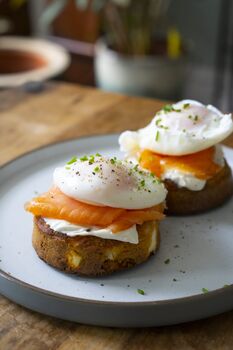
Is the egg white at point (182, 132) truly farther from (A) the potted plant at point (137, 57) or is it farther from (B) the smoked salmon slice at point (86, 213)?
(A) the potted plant at point (137, 57)

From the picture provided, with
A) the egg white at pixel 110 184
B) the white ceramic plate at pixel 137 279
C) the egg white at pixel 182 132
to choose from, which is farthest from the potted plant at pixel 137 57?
the egg white at pixel 110 184

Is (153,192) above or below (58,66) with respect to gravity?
above

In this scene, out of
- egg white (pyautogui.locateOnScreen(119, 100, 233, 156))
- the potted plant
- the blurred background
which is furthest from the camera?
the potted plant

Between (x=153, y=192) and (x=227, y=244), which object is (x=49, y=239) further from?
(x=227, y=244)

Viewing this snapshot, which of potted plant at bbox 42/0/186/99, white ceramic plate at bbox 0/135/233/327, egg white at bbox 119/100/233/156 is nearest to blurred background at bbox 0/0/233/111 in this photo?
potted plant at bbox 42/0/186/99

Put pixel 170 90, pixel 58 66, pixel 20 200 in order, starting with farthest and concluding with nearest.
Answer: pixel 170 90
pixel 58 66
pixel 20 200

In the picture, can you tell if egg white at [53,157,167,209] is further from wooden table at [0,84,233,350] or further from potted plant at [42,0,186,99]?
potted plant at [42,0,186,99]

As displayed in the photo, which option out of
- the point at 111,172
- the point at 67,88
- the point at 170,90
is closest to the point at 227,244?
the point at 111,172
